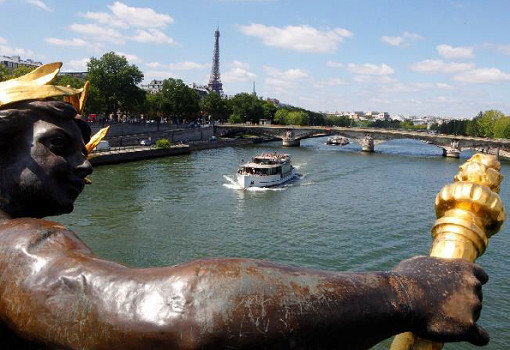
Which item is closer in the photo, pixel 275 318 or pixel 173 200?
pixel 275 318

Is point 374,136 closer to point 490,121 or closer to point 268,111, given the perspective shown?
point 490,121

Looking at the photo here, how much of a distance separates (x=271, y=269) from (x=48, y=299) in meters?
0.38

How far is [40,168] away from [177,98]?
6390cm

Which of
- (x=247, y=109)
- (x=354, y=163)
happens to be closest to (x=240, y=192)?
(x=354, y=163)

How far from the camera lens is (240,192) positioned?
83.1 feet

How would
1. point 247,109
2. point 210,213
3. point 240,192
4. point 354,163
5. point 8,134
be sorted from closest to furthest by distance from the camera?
point 8,134 < point 210,213 < point 240,192 < point 354,163 < point 247,109

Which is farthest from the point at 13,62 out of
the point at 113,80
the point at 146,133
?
the point at 146,133

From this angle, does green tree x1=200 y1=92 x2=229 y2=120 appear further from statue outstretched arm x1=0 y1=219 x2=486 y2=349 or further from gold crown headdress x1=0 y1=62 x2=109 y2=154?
statue outstretched arm x1=0 y1=219 x2=486 y2=349

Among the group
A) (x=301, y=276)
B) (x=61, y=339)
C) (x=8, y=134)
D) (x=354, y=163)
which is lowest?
(x=354, y=163)

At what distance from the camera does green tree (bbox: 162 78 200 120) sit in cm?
6346

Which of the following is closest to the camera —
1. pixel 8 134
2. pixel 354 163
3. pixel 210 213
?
pixel 8 134

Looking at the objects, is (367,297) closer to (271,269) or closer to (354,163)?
(271,269)

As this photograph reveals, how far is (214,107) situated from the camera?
260ft

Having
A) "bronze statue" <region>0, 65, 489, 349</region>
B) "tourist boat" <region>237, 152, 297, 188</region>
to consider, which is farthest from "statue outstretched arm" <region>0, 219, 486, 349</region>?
"tourist boat" <region>237, 152, 297, 188</region>
